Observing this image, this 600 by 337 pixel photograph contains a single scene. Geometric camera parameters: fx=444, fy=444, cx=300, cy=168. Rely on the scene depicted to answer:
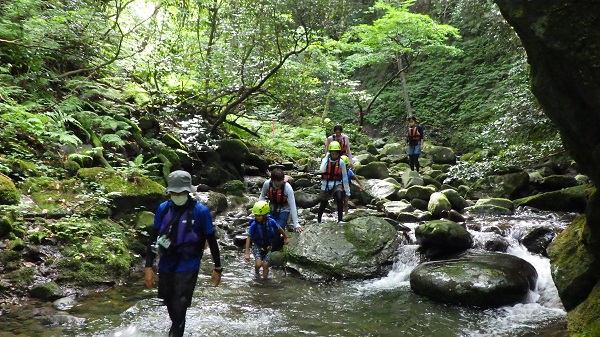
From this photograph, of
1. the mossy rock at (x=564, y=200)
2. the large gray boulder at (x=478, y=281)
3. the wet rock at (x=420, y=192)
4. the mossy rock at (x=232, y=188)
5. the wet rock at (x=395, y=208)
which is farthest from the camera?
the mossy rock at (x=232, y=188)

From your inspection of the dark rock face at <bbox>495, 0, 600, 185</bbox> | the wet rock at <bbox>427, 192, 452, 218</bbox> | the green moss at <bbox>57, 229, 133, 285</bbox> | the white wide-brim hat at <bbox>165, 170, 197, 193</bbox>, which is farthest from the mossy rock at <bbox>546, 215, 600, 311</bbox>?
the green moss at <bbox>57, 229, 133, 285</bbox>

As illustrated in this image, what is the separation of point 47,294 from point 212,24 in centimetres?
1105

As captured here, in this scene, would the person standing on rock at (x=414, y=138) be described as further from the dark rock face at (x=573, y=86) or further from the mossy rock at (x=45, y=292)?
the mossy rock at (x=45, y=292)

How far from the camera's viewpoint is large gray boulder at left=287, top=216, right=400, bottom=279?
26.5 ft

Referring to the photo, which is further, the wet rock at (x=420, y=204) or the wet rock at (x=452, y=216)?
the wet rock at (x=420, y=204)

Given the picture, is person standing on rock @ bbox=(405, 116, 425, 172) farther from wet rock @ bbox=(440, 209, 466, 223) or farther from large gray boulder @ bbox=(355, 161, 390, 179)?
wet rock @ bbox=(440, 209, 466, 223)

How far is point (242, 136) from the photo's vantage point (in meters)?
18.2

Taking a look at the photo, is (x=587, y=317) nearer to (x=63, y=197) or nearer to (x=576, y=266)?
(x=576, y=266)

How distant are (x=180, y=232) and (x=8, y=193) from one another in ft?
14.4

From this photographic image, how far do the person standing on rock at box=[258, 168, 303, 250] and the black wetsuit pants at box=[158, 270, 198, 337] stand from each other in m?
3.43

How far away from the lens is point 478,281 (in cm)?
661

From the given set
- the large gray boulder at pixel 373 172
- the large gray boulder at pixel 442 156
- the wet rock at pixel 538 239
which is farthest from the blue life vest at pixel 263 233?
the large gray boulder at pixel 442 156

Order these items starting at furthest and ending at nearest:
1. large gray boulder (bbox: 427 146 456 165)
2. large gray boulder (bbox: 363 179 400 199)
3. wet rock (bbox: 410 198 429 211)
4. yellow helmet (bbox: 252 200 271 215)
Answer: large gray boulder (bbox: 427 146 456 165), large gray boulder (bbox: 363 179 400 199), wet rock (bbox: 410 198 429 211), yellow helmet (bbox: 252 200 271 215)

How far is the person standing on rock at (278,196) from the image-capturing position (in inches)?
308
